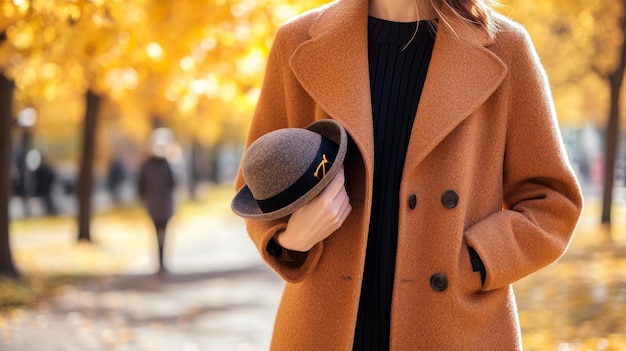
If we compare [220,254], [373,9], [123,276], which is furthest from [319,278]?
[220,254]

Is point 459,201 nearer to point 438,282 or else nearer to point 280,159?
point 438,282

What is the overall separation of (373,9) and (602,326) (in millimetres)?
6468

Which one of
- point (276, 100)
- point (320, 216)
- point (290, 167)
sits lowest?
point (320, 216)

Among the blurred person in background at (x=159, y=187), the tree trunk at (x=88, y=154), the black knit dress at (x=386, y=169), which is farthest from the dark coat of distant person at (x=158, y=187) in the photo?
the black knit dress at (x=386, y=169)

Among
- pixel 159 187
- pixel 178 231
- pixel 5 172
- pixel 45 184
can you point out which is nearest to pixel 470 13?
pixel 159 187

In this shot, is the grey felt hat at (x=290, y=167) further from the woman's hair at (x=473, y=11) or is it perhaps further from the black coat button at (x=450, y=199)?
the woman's hair at (x=473, y=11)

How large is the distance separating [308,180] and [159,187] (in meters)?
11.4

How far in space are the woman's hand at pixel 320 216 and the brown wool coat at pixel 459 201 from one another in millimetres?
59

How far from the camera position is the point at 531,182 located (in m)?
2.21

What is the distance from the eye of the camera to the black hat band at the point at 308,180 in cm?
201

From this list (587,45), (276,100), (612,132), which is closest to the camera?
(276,100)

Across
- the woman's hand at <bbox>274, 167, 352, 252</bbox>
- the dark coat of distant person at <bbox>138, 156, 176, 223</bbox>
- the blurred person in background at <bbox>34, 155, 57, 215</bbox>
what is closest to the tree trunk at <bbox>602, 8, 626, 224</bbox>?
the dark coat of distant person at <bbox>138, 156, 176, 223</bbox>

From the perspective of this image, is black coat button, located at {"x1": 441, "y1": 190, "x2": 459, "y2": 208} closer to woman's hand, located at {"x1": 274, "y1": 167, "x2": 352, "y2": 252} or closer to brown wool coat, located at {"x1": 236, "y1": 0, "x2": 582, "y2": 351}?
brown wool coat, located at {"x1": 236, "y1": 0, "x2": 582, "y2": 351}

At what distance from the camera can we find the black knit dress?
214cm
